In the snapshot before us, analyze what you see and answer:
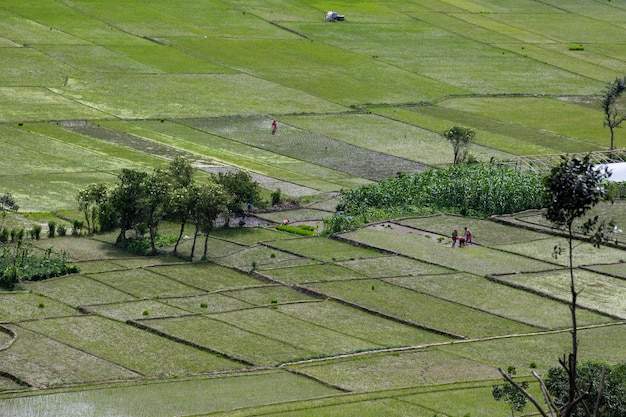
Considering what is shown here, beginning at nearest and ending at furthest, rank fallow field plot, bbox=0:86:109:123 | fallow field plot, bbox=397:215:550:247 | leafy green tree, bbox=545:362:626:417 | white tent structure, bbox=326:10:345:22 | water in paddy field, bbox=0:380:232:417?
leafy green tree, bbox=545:362:626:417 → water in paddy field, bbox=0:380:232:417 → fallow field plot, bbox=397:215:550:247 → fallow field plot, bbox=0:86:109:123 → white tent structure, bbox=326:10:345:22

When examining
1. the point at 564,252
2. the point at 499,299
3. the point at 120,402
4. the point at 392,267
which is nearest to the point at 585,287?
the point at 499,299

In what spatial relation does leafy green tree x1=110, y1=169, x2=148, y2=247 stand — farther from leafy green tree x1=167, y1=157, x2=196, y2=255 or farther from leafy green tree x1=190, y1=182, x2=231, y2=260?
leafy green tree x1=190, y1=182, x2=231, y2=260

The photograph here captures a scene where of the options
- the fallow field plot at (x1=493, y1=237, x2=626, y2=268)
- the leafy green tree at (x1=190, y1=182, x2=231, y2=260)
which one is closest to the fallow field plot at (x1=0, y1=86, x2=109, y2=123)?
the leafy green tree at (x1=190, y1=182, x2=231, y2=260)

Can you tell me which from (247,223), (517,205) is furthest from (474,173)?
(247,223)

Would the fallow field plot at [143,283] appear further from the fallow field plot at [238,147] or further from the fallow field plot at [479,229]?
the fallow field plot at [238,147]

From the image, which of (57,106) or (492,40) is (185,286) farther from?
(492,40)

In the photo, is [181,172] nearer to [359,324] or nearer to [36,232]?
[36,232]
